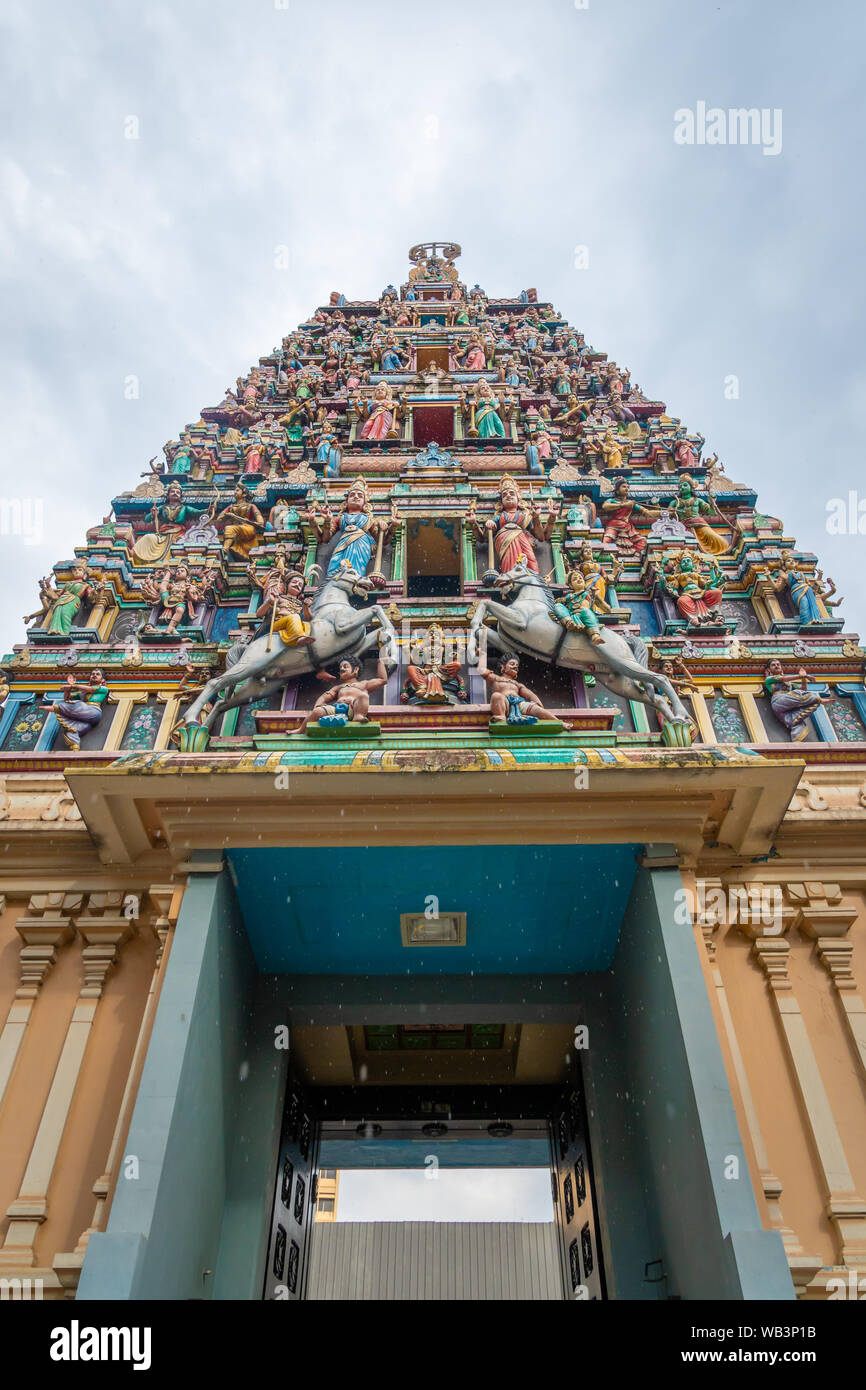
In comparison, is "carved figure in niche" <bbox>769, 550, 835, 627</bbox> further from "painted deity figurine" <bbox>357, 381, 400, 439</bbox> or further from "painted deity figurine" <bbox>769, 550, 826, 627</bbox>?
"painted deity figurine" <bbox>357, 381, 400, 439</bbox>

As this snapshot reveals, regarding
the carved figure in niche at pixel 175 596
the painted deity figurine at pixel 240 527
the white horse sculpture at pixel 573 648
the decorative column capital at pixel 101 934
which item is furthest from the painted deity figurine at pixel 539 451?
the decorative column capital at pixel 101 934

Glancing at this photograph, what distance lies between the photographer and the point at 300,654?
32.1ft

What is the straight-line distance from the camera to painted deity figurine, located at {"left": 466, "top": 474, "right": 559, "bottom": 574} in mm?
11352

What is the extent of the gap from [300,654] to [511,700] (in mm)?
2444

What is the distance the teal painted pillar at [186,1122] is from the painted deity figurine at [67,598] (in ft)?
16.6

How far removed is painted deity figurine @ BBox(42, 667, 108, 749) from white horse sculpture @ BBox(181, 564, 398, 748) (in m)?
1.20

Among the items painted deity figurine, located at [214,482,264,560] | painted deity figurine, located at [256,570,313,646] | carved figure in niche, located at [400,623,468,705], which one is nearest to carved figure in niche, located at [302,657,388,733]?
carved figure in niche, located at [400,623,468,705]

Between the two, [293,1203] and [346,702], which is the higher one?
[346,702]

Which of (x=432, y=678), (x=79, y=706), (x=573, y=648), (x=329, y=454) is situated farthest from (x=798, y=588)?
(x=79, y=706)

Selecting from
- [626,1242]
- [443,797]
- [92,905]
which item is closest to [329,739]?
[443,797]

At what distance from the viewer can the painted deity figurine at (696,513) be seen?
12.6 meters

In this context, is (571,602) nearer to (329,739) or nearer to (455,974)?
(329,739)

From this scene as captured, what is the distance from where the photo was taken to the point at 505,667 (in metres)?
9.38

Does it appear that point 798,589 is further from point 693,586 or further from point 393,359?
point 393,359
